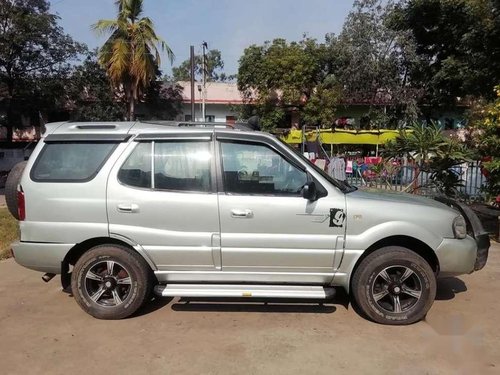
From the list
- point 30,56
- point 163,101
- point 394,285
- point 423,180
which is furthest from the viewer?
point 163,101

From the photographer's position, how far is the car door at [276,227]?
15.3 ft

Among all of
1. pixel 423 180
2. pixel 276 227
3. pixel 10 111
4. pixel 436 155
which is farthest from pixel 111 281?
pixel 10 111

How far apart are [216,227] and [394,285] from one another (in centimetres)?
173

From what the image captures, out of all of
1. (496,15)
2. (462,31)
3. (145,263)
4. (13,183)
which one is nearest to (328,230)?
(145,263)

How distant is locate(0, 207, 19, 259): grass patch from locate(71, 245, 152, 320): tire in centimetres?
327

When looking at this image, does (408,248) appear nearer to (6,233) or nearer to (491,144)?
(491,144)

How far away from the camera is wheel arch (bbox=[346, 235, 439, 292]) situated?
4770 mm

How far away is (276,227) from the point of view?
15.3 feet

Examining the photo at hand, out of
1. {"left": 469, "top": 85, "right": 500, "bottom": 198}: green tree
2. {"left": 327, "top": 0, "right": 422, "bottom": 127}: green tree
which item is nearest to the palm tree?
{"left": 327, "top": 0, "right": 422, "bottom": 127}: green tree

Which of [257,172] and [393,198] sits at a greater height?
[257,172]

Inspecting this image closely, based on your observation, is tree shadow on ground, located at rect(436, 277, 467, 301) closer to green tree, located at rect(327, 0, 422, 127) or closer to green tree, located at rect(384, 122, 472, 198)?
green tree, located at rect(384, 122, 472, 198)

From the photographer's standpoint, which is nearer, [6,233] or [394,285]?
[394,285]

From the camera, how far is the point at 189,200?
471 cm

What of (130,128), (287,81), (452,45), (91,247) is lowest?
(91,247)
